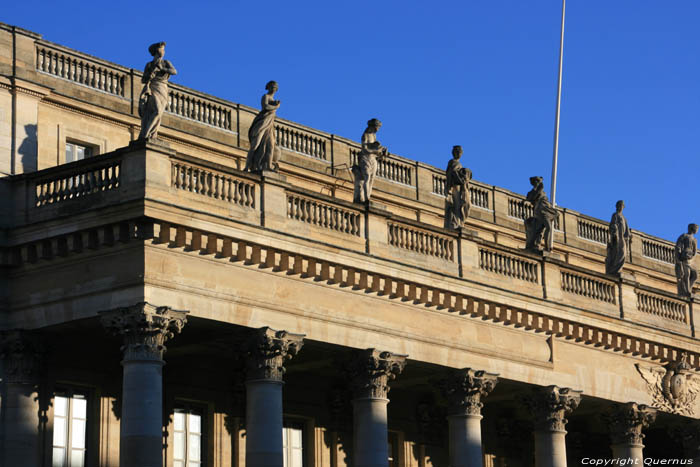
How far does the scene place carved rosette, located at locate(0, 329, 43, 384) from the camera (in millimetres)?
35125

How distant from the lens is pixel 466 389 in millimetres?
40844

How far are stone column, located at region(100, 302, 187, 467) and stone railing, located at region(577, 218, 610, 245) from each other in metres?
22.8

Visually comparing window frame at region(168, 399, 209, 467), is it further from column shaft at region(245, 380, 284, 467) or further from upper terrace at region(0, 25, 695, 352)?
upper terrace at region(0, 25, 695, 352)

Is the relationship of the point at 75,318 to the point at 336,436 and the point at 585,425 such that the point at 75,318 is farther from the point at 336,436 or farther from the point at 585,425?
the point at 585,425

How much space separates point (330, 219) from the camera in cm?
3784

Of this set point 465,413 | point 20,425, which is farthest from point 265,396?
point 465,413

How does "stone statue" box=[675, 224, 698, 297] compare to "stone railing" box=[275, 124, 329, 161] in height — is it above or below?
below

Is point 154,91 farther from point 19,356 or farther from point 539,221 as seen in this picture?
point 539,221

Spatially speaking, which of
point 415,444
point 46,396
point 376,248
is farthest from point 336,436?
point 46,396

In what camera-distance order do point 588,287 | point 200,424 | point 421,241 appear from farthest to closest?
point 588,287 < point 421,241 < point 200,424

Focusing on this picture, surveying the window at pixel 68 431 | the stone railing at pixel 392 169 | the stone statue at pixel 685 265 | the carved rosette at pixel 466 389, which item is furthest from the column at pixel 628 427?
the window at pixel 68 431

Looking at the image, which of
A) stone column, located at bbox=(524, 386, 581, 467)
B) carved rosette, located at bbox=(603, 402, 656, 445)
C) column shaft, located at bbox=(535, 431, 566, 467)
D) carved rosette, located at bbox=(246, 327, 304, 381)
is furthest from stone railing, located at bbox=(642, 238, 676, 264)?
carved rosette, located at bbox=(246, 327, 304, 381)

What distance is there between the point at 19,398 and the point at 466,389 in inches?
457

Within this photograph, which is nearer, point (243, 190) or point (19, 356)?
point (19, 356)
